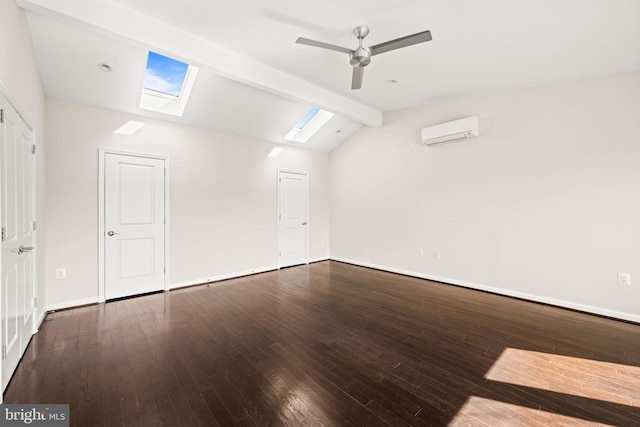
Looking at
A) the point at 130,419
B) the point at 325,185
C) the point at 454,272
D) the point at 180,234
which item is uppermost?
the point at 325,185

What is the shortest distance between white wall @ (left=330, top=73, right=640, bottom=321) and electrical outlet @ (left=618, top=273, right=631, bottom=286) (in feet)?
0.15

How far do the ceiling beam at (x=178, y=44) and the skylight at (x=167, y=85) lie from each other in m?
0.69

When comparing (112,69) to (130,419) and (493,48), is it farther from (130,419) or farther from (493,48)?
(493,48)

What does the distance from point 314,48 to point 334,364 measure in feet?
10.5

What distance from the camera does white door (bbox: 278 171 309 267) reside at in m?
5.80

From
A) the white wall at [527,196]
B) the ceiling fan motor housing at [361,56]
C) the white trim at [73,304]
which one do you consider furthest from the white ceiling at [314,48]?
the white trim at [73,304]

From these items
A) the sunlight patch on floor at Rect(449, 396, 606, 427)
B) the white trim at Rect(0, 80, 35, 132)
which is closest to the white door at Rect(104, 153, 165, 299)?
the white trim at Rect(0, 80, 35, 132)

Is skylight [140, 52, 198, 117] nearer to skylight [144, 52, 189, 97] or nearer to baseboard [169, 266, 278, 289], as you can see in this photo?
skylight [144, 52, 189, 97]

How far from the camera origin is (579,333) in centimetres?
279

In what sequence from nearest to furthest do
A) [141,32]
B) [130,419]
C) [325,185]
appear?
[130,419] < [141,32] < [325,185]

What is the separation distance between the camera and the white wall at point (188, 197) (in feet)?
11.5

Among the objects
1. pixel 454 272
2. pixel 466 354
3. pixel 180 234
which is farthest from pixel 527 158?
pixel 180 234

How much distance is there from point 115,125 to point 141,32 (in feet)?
5.85

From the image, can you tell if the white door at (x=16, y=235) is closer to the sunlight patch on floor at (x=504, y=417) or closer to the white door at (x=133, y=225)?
the white door at (x=133, y=225)
